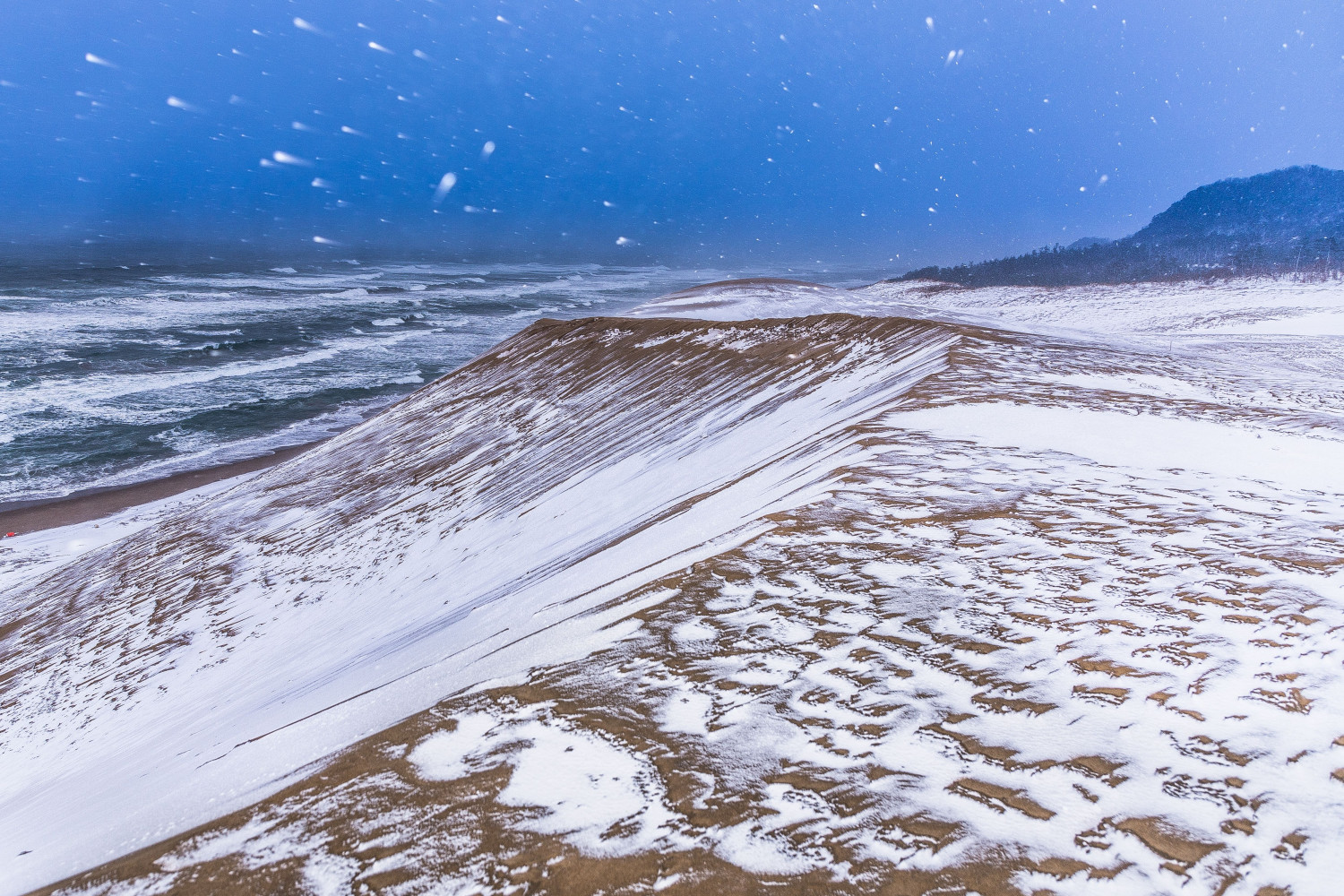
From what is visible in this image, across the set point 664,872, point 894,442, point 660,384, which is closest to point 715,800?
point 664,872

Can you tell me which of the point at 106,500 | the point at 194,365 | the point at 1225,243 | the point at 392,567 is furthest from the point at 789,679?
the point at 1225,243

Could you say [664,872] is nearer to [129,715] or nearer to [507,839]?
[507,839]

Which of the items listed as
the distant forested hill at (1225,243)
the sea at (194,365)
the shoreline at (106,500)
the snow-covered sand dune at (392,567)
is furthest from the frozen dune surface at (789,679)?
the distant forested hill at (1225,243)

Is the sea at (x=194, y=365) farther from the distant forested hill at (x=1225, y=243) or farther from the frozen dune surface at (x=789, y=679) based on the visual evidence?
the distant forested hill at (x=1225, y=243)

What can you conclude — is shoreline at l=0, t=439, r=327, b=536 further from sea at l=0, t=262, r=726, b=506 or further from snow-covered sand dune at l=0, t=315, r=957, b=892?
snow-covered sand dune at l=0, t=315, r=957, b=892

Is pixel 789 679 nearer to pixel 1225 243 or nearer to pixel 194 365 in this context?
pixel 194 365

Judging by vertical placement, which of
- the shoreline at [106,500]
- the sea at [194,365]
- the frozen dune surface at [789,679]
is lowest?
the frozen dune surface at [789,679]

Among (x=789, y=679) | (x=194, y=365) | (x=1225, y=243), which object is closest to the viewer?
(x=789, y=679)
